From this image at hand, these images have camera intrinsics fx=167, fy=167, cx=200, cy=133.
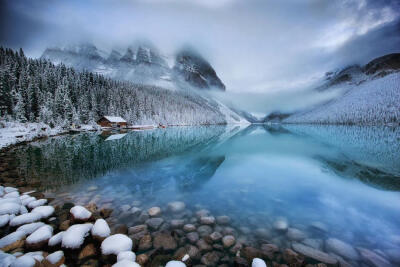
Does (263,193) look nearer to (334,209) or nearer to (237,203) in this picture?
(237,203)

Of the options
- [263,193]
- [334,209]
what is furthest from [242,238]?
[334,209]

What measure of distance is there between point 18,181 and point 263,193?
56.2 feet

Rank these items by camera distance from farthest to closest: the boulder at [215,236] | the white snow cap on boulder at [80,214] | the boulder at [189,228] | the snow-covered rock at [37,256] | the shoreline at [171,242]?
the boulder at [189,228] < the white snow cap on boulder at [80,214] < the boulder at [215,236] < the shoreline at [171,242] < the snow-covered rock at [37,256]

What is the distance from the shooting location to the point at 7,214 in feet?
21.3

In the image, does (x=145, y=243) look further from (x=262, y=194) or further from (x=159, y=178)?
(x=262, y=194)

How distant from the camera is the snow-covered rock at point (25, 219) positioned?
6.11 metres

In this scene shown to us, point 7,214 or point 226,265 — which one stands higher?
point 7,214

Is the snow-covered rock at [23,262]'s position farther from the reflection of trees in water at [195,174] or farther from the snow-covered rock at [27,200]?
the reflection of trees in water at [195,174]

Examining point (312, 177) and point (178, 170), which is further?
point (178, 170)

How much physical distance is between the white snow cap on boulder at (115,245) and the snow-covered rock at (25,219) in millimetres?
3688

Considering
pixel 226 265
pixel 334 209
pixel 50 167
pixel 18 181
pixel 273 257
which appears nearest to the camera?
pixel 226 265

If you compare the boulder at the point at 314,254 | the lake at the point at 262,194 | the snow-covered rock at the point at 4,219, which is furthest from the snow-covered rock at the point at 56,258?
the boulder at the point at 314,254

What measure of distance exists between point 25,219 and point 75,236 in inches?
112

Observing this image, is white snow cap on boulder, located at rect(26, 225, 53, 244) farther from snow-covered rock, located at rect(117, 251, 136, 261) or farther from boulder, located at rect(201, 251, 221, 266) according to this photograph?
boulder, located at rect(201, 251, 221, 266)
